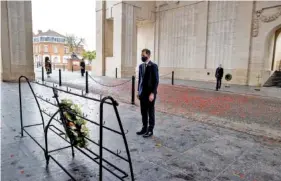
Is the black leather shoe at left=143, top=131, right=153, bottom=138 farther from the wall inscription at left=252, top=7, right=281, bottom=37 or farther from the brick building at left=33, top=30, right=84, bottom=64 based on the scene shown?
the brick building at left=33, top=30, right=84, bottom=64

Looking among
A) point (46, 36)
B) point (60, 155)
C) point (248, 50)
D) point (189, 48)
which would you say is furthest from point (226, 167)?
point (46, 36)

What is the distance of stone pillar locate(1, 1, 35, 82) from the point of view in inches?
487

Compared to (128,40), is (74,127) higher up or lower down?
lower down

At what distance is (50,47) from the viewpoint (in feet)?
199

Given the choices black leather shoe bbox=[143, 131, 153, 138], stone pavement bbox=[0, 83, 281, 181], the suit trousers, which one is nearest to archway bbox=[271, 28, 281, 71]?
stone pavement bbox=[0, 83, 281, 181]

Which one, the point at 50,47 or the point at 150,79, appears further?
the point at 50,47

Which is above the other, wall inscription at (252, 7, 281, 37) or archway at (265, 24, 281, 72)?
wall inscription at (252, 7, 281, 37)

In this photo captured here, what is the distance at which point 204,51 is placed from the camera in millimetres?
17797

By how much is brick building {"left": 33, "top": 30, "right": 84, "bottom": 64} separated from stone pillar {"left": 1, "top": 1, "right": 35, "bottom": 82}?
4796cm

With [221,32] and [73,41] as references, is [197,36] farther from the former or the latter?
[73,41]

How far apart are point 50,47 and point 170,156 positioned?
65.1m

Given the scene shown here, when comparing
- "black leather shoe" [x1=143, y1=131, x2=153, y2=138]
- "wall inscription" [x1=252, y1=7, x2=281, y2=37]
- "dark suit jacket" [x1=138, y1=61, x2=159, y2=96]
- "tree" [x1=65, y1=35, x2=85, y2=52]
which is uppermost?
"tree" [x1=65, y1=35, x2=85, y2=52]

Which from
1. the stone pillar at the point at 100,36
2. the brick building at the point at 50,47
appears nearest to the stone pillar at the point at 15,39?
the stone pillar at the point at 100,36

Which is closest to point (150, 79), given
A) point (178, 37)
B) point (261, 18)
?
point (261, 18)
